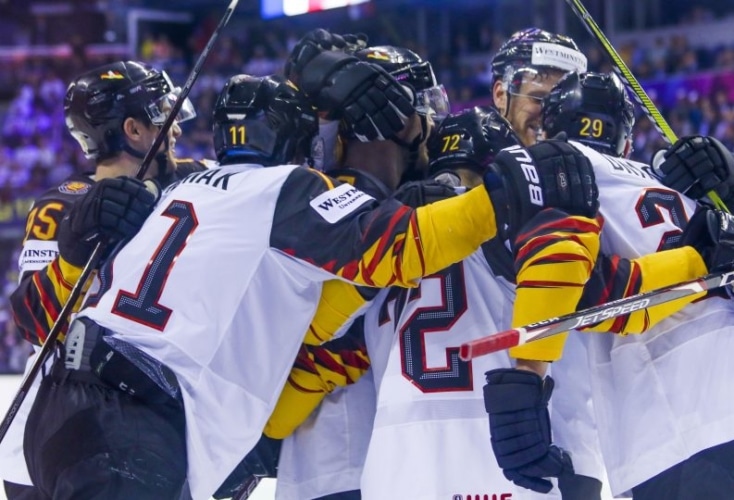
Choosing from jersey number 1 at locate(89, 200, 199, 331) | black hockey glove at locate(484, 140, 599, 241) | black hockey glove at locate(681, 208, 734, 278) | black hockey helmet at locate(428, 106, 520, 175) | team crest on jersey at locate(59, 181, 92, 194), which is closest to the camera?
black hockey glove at locate(484, 140, 599, 241)

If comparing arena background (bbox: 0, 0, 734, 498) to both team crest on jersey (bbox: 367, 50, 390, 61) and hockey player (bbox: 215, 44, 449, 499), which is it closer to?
hockey player (bbox: 215, 44, 449, 499)

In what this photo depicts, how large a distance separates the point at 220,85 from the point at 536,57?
9.45m

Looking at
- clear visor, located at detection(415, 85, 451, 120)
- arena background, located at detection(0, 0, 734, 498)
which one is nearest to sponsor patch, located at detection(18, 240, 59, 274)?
clear visor, located at detection(415, 85, 451, 120)

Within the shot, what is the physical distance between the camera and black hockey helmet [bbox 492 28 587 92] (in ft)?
10.8

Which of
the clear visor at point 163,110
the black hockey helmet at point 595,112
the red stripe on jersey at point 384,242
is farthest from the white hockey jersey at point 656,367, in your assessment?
the clear visor at point 163,110

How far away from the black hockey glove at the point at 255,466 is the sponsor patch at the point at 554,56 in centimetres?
131

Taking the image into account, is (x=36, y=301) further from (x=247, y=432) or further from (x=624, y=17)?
(x=624, y=17)

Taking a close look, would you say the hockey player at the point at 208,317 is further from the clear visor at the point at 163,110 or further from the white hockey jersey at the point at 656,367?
the clear visor at the point at 163,110

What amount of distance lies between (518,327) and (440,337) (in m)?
0.31

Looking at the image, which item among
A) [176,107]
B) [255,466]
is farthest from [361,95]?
[255,466]

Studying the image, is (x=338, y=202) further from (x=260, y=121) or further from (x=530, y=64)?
(x=530, y=64)

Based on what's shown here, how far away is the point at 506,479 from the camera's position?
2266 mm

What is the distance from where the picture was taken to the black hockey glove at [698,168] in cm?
234

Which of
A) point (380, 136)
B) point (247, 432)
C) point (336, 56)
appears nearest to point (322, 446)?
point (247, 432)
